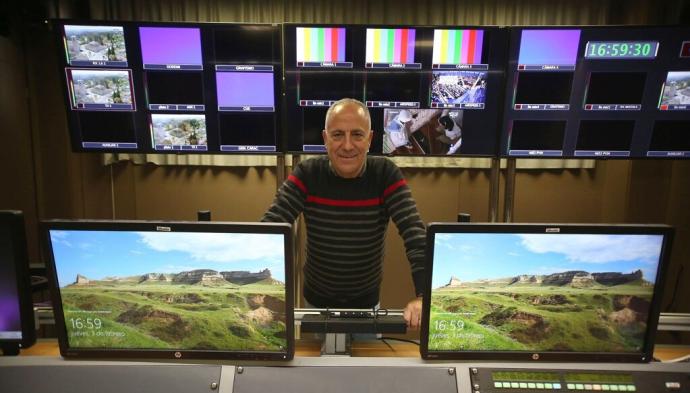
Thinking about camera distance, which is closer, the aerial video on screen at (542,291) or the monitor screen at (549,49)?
the aerial video on screen at (542,291)

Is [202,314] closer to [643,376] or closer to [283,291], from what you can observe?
[283,291]

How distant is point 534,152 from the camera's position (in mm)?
2156

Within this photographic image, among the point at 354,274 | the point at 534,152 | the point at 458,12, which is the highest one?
the point at 458,12

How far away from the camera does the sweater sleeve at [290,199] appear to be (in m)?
1.54

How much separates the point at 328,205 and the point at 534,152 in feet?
4.32

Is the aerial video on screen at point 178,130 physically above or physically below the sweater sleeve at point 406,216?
above

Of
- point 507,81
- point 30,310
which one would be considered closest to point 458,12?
point 507,81

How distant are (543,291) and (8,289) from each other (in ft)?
4.15

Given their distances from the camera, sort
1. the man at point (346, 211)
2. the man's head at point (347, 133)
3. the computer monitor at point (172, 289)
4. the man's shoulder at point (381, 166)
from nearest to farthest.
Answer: the computer monitor at point (172, 289), the man's head at point (347, 133), the man at point (346, 211), the man's shoulder at point (381, 166)

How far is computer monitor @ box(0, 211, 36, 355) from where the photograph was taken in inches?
33.3

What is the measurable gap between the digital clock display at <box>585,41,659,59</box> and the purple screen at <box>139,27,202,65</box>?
7.04 ft

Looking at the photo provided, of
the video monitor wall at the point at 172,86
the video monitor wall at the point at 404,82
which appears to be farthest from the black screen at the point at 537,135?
the video monitor wall at the point at 172,86

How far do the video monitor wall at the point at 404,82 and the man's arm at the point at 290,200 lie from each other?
60 cm

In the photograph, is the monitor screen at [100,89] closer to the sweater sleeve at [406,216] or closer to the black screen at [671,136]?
the sweater sleeve at [406,216]
